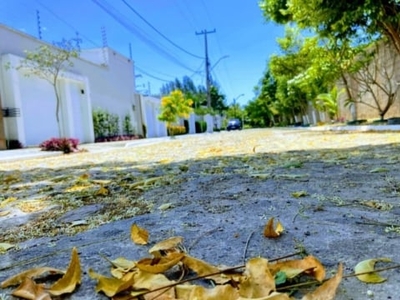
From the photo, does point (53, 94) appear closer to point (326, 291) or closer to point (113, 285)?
point (113, 285)

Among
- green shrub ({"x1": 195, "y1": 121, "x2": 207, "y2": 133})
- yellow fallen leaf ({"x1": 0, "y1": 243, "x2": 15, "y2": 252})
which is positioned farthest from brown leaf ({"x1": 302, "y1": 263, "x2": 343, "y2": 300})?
green shrub ({"x1": 195, "y1": 121, "x2": 207, "y2": 133})

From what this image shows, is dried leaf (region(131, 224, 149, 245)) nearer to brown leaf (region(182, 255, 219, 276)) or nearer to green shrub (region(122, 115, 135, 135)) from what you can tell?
brown leaf (region(182, 255, 219, 276))

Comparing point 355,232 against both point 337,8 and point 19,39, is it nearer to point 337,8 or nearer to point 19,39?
point 337,8

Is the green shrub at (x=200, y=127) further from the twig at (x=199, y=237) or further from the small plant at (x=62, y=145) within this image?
the twig at (x=199, y=237)

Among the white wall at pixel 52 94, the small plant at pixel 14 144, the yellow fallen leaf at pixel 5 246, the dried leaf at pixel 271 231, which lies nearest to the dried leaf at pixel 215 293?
the dried leaf at pixel 271 231

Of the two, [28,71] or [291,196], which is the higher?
[28,71]

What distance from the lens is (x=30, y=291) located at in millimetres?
1026

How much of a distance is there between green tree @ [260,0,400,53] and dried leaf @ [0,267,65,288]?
23.0 ft

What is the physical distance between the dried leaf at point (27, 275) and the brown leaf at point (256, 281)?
56 cm

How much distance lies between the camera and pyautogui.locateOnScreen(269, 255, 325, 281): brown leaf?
40.8 inches

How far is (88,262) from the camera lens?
1.28m

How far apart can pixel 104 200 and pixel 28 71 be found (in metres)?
13.5

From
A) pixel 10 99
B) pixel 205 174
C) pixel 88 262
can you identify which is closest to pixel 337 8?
pixel 205 174

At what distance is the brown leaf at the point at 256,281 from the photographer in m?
0.94
